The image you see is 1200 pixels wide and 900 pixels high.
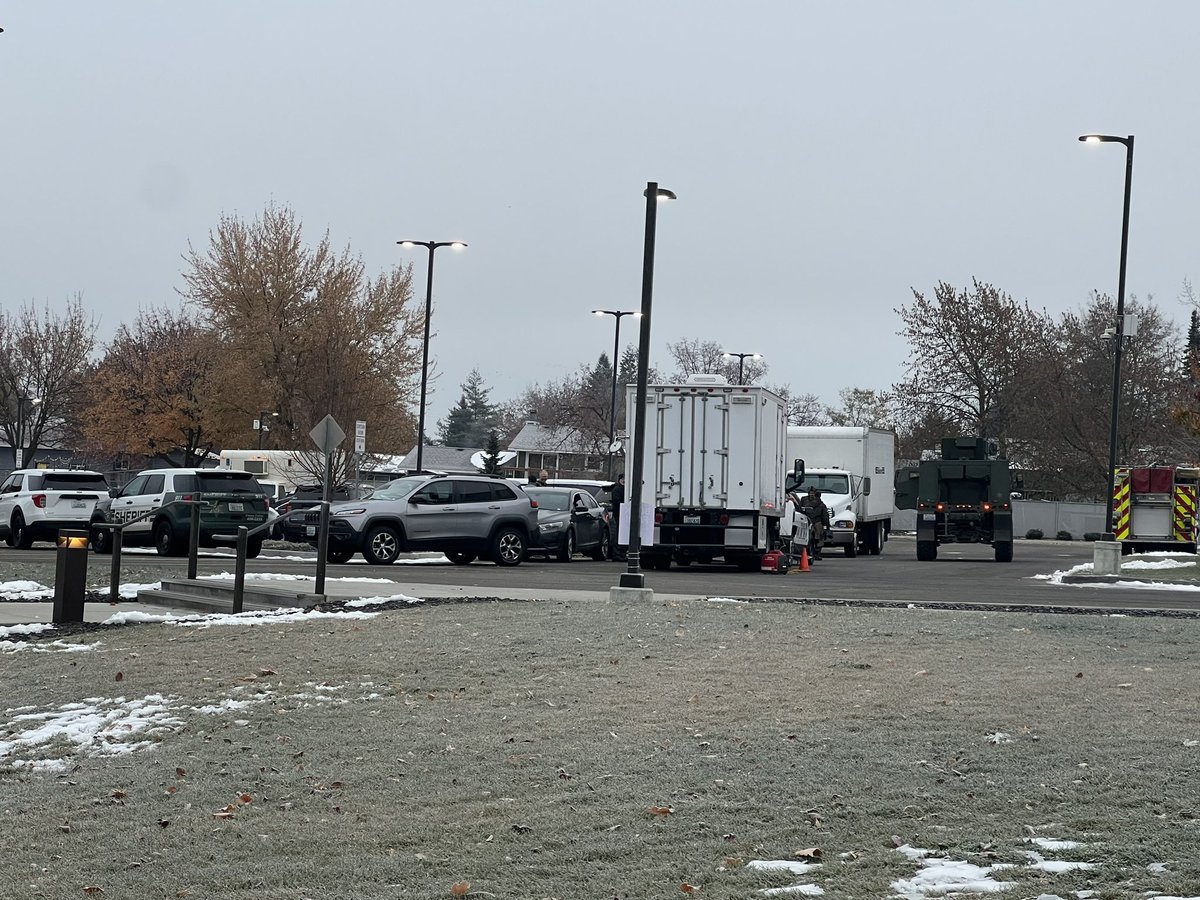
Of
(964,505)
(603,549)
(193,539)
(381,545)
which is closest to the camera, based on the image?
(193,539)

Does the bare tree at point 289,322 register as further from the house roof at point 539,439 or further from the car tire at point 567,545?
the house roof at point 539,439

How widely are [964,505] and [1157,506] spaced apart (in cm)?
489

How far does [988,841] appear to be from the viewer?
6559 mm

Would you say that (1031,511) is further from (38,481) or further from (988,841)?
(988,841)

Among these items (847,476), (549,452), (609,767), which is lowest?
(609,767)

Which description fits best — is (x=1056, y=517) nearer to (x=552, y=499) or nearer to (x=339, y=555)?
(x=552, y=499)

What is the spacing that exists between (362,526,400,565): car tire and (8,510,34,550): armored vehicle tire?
954cm

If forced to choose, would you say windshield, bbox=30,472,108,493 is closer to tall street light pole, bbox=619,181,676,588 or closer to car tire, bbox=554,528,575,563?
car tire, bbox=554,528,575,563

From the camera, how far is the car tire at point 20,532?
34.2 meters

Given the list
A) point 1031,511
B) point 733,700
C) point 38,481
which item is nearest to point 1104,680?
point 733,700

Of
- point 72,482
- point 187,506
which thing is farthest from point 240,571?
point 72,482

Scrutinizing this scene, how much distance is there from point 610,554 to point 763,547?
5.64 metres

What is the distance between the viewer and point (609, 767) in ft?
27.4

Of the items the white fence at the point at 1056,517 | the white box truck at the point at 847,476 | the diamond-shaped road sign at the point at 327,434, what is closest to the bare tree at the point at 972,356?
the white fence at the point at 1056,517
